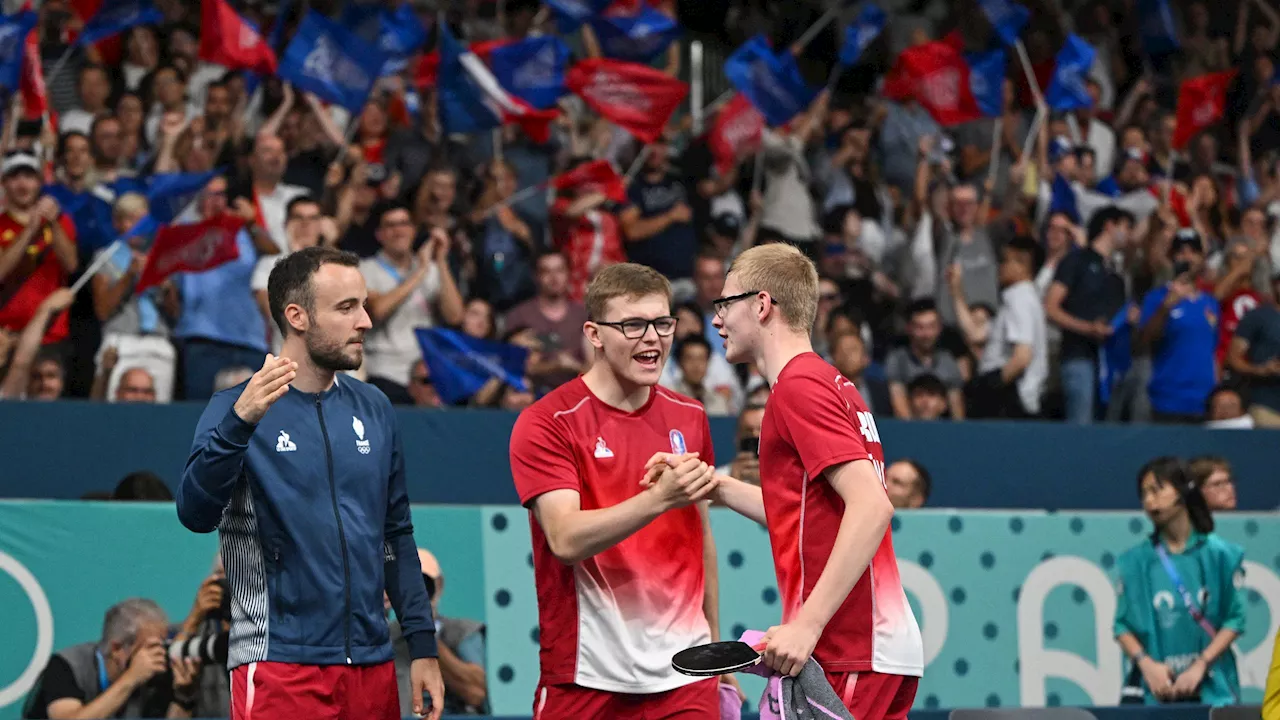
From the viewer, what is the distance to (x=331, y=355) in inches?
203

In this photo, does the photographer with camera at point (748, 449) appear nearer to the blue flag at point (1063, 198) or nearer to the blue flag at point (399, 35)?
the blue flag at point (399, 35)

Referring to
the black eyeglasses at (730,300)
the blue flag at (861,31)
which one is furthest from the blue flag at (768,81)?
A: the black eyeglasses at (730,300)

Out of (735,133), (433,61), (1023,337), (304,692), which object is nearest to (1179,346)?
(1023,337)

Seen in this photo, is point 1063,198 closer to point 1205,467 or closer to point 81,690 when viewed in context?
point 1205,467

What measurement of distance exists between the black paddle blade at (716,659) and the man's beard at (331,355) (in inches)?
59.1

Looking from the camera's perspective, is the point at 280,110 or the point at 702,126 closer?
the point at 280,110

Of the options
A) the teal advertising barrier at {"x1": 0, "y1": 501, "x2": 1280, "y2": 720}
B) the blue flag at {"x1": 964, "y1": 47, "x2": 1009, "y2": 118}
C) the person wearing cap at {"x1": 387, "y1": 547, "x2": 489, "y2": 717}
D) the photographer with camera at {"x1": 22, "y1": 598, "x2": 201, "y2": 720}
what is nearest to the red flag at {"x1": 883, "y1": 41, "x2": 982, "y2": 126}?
the blue flag at {"x1": 964, "y1": 47, "x2": 1009, "y2": 118}

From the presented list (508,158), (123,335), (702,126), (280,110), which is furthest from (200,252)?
(702,126)

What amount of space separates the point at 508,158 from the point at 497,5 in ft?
6.85

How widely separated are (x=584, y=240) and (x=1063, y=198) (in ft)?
15.4

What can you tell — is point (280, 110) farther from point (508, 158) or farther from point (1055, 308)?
point (1055, 308)

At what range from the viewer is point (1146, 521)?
955 cm

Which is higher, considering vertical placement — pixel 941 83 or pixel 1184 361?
pixel 941 83

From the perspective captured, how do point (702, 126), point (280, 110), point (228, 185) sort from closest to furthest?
point (228, 185)
point (280, 110)
point (702, 126)
